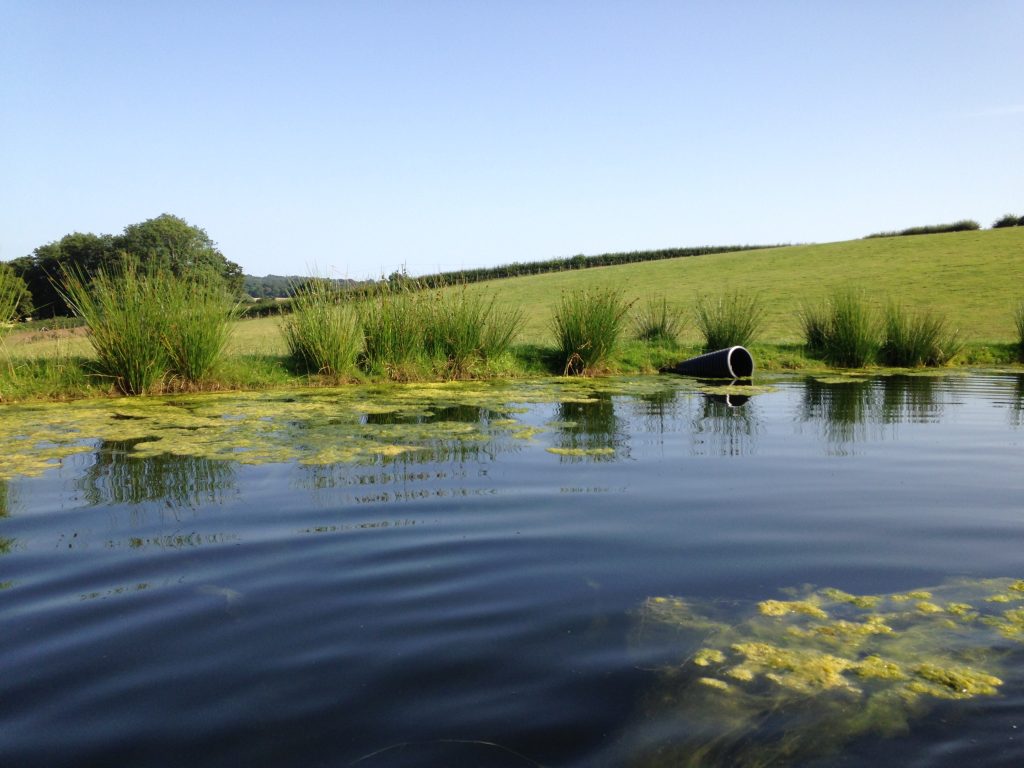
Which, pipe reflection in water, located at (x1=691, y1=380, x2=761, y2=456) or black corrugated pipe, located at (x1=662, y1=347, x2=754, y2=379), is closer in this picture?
pipe reflection in water, located at (x1=691, y1=380, x2=761, y2=456)

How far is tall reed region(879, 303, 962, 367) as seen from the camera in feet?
43.9

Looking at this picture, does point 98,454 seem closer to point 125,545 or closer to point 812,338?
point 125,545

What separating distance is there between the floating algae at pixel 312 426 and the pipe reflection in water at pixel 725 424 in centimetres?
71

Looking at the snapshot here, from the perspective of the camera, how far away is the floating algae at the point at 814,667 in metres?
2.09

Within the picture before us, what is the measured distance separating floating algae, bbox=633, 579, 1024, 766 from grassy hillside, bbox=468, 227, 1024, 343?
12934 mm

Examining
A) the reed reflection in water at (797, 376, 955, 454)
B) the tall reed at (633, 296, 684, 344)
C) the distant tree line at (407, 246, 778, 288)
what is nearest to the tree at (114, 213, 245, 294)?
the distant tree line at (407, 246, 778, 288)

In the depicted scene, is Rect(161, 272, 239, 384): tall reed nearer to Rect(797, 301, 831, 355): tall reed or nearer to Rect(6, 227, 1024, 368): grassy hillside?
Rect(6, 227, 1024, 368): grassy hillside

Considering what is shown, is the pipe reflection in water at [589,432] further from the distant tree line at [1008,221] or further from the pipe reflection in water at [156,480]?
the distant tree line at [1008,221]

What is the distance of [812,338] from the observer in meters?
14.4

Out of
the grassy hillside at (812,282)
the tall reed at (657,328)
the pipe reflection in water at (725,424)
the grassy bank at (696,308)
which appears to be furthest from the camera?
the grassy hillside at (812,282)

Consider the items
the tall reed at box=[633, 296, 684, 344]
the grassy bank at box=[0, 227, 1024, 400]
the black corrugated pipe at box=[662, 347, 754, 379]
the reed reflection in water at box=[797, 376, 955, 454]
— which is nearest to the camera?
the reed reflection in water at box=[797, 376, 955, 454]

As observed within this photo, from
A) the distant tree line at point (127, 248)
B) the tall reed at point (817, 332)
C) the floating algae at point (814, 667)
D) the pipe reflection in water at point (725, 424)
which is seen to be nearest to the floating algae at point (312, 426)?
the pipe reflection in water at point (725, 424)

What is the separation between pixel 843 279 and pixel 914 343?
1152 cm

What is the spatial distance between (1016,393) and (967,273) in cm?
1539
